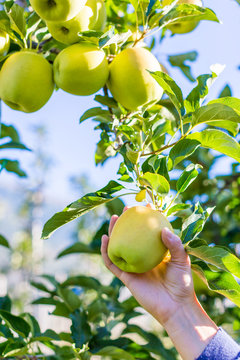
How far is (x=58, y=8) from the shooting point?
2.66 feet

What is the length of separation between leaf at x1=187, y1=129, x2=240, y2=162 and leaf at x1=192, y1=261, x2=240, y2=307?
24 cm

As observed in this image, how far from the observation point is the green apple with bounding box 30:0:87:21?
811 mm

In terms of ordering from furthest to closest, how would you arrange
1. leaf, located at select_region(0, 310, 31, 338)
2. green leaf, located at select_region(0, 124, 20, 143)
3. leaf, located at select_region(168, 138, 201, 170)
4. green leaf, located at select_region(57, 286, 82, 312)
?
green leaf, located at select_region(0, 124, 20, 143) < green leaf, located at select_region(57, 286, 82, 312) < leaf, located at select_region(0, 310, 31, 338) < leaf, located at select_region(168, 138, 201, 170)

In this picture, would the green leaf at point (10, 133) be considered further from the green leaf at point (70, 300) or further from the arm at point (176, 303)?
the arm at point (176, 303)

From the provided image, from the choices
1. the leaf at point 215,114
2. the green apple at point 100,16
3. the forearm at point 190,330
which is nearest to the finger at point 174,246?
the forearm at point 190,330

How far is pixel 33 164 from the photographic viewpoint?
10.7 m

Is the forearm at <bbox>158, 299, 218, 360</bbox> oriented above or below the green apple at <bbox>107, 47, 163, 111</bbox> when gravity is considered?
below

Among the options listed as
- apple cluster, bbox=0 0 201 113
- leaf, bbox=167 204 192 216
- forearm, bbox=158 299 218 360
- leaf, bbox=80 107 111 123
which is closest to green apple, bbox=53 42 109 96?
apple cluster, bbox=0 0 201 113

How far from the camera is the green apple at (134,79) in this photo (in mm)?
898

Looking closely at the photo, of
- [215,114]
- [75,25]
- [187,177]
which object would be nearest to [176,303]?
[187,177]

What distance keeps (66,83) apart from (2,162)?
2.07 ft

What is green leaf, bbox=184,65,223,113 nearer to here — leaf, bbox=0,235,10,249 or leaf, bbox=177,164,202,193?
leaf, bbox=177,164,202,193

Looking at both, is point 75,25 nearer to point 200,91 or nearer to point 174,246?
point 200,91

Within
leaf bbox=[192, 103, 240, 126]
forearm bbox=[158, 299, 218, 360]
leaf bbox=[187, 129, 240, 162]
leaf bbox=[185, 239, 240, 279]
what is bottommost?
forearm bbox=[158, 299, 218, 360]
